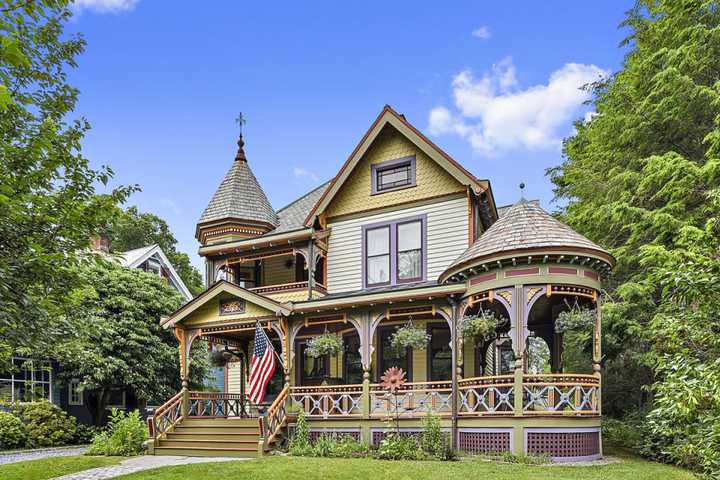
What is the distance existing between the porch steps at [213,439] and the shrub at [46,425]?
9.07m

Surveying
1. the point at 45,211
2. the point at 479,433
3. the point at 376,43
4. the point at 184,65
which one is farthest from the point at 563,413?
the point at 184,65

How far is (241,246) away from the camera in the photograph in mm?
19609

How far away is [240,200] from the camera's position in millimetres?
21312

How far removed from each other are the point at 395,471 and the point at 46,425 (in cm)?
1750

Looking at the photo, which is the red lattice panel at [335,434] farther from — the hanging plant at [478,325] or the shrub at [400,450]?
the hanging plant at [478,325]

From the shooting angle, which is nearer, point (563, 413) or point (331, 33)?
point (563, 413)

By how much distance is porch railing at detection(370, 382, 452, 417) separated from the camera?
567 inches

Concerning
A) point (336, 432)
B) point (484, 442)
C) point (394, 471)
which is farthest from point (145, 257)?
point (394, 471)

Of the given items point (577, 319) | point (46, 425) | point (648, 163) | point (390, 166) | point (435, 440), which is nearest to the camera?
point (435, 440)

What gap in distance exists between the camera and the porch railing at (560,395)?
12758mm

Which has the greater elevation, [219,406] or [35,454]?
[219,406]

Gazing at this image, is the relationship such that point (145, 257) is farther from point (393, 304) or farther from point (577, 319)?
point (577, 319)

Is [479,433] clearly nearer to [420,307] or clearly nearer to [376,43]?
[420,307]

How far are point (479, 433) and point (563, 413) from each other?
2.06m
